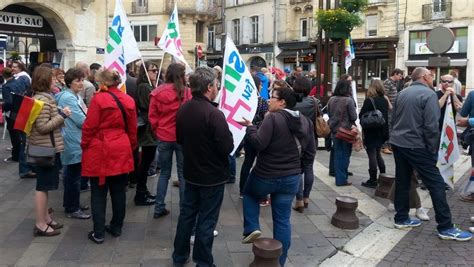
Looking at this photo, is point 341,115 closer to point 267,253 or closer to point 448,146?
point 448,146

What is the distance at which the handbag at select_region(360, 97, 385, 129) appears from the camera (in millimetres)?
7516

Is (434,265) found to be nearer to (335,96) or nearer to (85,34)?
(335,96)

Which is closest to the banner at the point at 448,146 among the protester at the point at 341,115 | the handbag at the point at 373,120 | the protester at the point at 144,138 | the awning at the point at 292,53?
the handbag at the point at 373,120

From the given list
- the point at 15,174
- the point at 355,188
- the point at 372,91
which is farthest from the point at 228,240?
the point at 15,174

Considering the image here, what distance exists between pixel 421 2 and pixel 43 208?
100 ft

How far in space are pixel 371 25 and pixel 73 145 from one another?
31.1m

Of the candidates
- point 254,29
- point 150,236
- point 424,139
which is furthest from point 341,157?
point 254,29

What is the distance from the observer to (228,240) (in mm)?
5305

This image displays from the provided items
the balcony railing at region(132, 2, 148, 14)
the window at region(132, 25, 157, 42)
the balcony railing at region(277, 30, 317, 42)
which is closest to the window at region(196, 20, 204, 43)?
the window at region(132, 25, 157, 42)

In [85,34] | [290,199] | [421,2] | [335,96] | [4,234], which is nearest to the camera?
[290,199]

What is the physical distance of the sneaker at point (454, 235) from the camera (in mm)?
5477

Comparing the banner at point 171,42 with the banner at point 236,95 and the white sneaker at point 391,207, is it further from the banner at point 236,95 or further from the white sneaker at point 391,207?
the white sneaker at point 391,207

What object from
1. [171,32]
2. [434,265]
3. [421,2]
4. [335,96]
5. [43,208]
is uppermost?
[421,2]

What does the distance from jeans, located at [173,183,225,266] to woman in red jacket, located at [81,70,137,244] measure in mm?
1007
